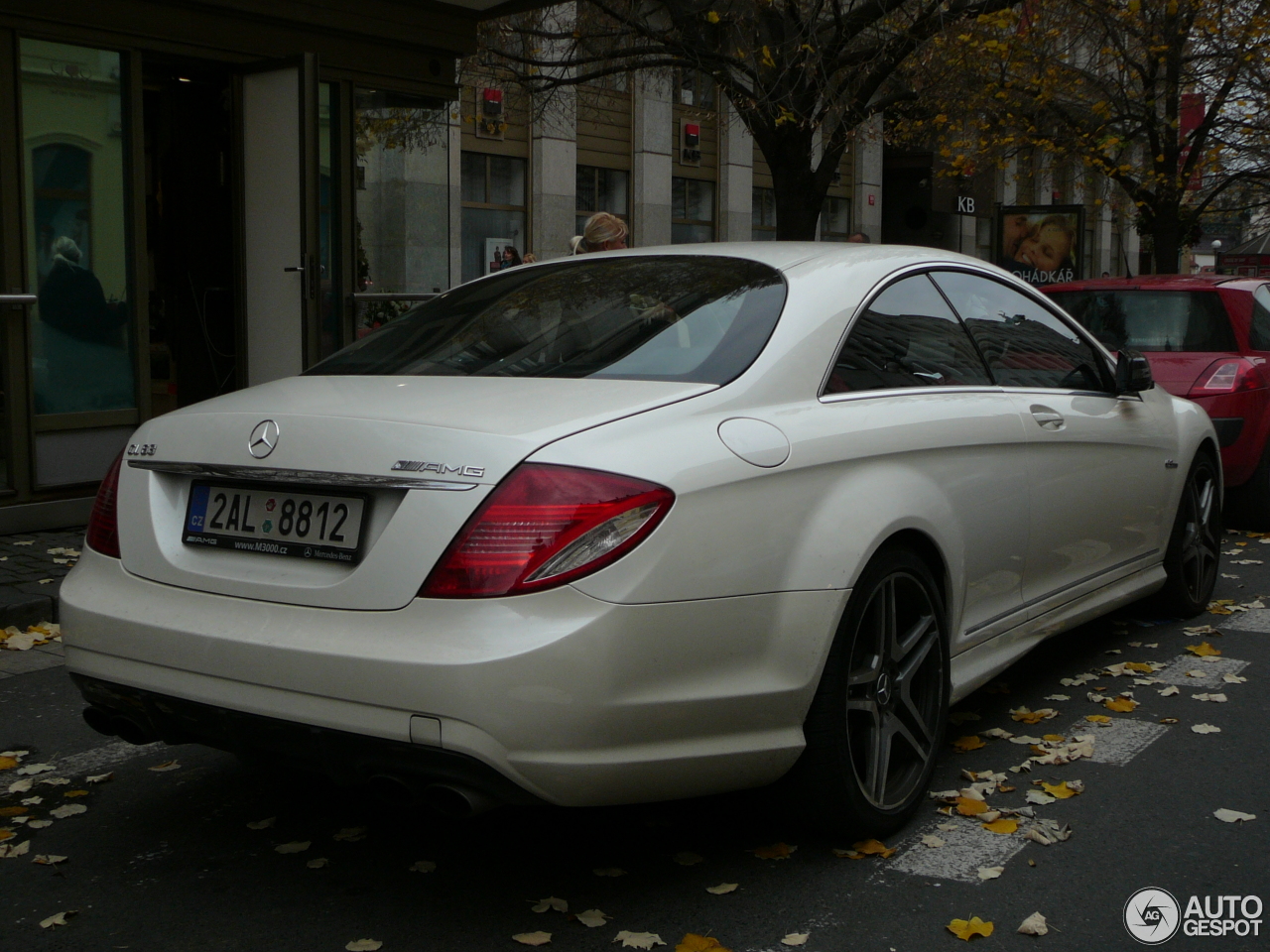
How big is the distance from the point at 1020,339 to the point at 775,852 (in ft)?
6.82

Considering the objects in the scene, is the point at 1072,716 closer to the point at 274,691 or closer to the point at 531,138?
the point at 274,691

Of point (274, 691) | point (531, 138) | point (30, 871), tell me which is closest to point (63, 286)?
point (30, 871)

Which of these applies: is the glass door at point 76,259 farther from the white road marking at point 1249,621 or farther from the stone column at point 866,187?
the stone column at point 866,187

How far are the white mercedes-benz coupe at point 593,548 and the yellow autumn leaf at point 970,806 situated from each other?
0.18 metres

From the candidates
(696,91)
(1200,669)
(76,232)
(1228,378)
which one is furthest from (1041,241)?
(1200,669)

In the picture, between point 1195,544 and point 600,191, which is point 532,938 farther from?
point 600,191

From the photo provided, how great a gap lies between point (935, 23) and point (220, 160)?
6.98m

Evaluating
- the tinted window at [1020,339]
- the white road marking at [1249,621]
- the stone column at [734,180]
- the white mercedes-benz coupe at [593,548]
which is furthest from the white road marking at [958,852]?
the stone column at [734,180]

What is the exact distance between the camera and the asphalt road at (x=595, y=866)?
3.08 m

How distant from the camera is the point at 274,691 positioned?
297cm

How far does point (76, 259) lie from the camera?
8.62 m

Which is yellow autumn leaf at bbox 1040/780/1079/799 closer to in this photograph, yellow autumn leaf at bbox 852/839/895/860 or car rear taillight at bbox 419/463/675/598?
yellow autumn leaf at bbox 852/839/895/860

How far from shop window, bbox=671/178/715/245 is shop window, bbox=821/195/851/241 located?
507 centimetres

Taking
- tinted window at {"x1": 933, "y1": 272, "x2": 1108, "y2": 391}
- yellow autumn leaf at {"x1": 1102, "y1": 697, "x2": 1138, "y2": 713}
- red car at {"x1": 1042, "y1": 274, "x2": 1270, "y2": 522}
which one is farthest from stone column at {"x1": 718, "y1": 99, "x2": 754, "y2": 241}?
yellow autumn leaf at {"x1": 1102, "y1": 697, "x2": 1138, "y2": 713}
